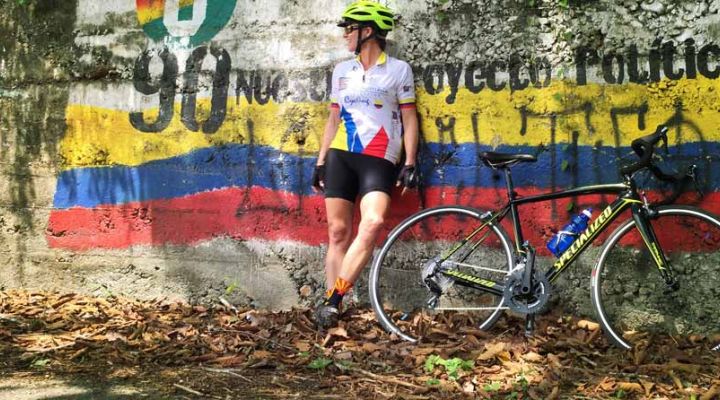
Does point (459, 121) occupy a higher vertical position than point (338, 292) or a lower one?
higher

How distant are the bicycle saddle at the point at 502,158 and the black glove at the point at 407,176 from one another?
18.5 inches

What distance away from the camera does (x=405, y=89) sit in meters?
4.77

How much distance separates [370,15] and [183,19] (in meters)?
1.66

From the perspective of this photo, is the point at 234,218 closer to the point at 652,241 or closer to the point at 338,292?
the point at 338,292

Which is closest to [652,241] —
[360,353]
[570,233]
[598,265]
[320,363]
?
[598,265]

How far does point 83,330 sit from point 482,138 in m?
3.09

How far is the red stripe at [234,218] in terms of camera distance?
473 centimetres

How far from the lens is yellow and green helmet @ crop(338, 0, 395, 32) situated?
15.4 feet

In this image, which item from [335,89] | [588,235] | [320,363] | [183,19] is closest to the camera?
[320,363]

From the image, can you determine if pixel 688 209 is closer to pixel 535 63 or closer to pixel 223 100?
pixel 535 63

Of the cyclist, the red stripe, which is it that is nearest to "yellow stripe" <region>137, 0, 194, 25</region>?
the red stripe

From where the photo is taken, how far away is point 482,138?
4.79 meters

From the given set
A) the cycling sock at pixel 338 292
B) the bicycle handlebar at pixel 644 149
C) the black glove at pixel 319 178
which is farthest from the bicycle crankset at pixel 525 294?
the black glove at pixel 319 178

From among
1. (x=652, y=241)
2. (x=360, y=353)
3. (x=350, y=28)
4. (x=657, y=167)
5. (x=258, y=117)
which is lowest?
(x=360, y=353)
